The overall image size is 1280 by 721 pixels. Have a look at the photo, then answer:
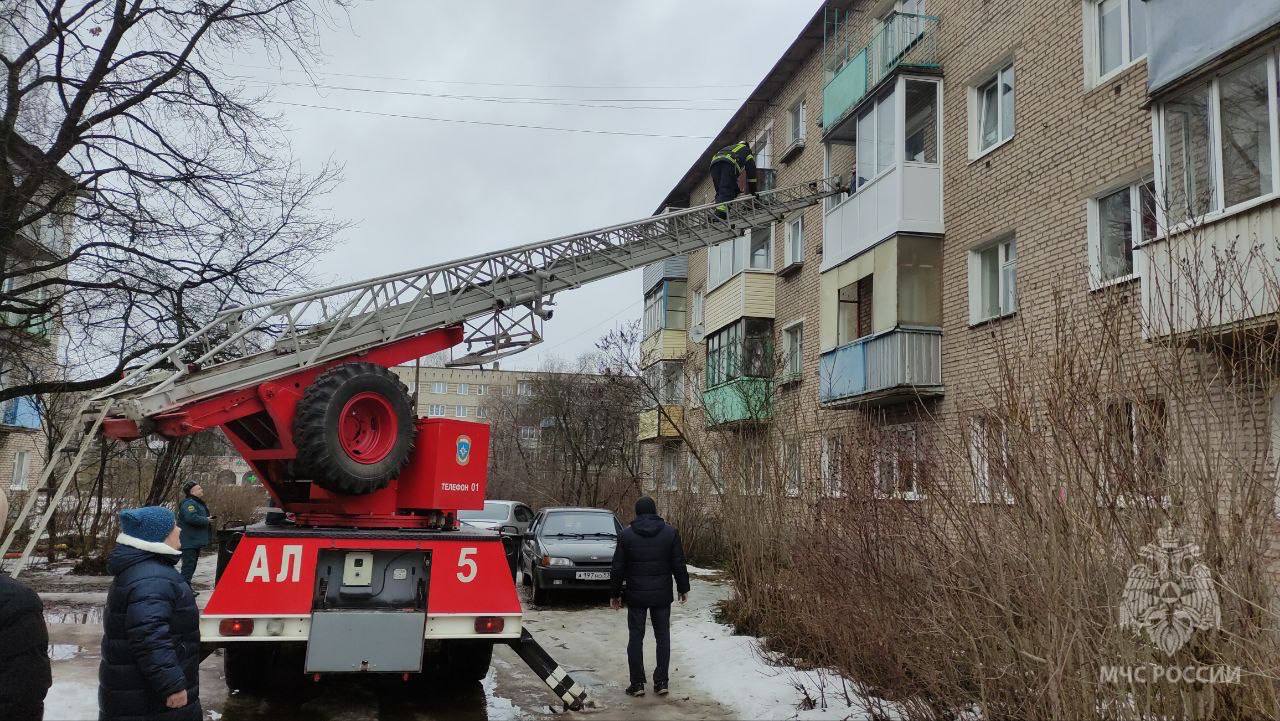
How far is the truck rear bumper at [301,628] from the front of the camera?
603 cm

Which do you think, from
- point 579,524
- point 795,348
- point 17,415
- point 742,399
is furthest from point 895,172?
point 17,415

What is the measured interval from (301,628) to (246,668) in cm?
169

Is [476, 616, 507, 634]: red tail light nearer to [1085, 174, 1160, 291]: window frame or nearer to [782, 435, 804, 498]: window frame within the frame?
[782, 435, 804, 498]: window frame

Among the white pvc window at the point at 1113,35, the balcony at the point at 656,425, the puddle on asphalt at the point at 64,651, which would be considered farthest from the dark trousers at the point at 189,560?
the balcony at the point at 656,425

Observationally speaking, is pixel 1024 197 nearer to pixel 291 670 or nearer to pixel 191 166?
pixel 291 670

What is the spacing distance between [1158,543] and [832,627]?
288 cm

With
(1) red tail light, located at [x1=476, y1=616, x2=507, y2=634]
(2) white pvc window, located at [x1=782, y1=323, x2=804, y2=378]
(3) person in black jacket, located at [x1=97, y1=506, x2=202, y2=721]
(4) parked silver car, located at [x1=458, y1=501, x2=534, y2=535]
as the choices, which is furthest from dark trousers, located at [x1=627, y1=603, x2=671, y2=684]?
(2) white pvc window, located at [x1=782, y1=323, x2=804, y2=378]

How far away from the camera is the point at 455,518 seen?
7992 millimetres

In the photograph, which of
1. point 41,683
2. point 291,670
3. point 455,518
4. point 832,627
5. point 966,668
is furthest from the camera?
point 291,670

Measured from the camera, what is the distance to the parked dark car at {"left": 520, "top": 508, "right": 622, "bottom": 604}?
535 inches

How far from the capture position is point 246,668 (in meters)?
7.46

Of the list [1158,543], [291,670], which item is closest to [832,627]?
[1158,543]

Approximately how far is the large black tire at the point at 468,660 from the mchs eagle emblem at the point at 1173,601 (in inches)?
212

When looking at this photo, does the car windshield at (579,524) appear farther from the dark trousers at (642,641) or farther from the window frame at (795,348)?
the dark trousers at (642,641)
